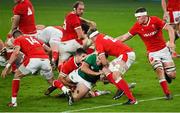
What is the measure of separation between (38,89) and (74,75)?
1594mm

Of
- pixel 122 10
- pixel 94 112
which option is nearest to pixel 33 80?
pixel 94 112

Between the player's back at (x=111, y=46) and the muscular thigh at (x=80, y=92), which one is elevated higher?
the player's back at (x=111, y=46)

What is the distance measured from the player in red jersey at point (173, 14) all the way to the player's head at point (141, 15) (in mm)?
5940

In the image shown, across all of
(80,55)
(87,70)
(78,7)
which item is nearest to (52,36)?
(78,7)

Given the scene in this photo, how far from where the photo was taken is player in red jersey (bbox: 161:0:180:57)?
2164 centimetres

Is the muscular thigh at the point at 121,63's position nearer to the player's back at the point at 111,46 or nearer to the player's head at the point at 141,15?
the player's back at the point at 111,46

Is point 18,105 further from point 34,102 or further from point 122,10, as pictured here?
point 122,10

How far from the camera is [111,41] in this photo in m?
15.6

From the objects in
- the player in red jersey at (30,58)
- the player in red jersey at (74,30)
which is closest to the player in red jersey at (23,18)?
the player in red jersey at (74,30)

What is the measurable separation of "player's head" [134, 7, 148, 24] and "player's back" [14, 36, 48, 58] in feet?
7.60

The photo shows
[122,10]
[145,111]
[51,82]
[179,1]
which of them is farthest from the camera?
[122,10]

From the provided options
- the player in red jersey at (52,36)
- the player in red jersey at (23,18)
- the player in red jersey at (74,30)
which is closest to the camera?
the player in red jersey at (74,30)

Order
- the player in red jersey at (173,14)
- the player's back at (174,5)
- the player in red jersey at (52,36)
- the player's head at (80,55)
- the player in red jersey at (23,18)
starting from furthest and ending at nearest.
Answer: the player's back at (174,5) < the player in red jersey at (173,14) < the player in red jersey at (52,36) < the player in red jersey at (23,18) < the player's head at (80,55)

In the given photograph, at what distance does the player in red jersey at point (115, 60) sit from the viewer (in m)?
14.9
